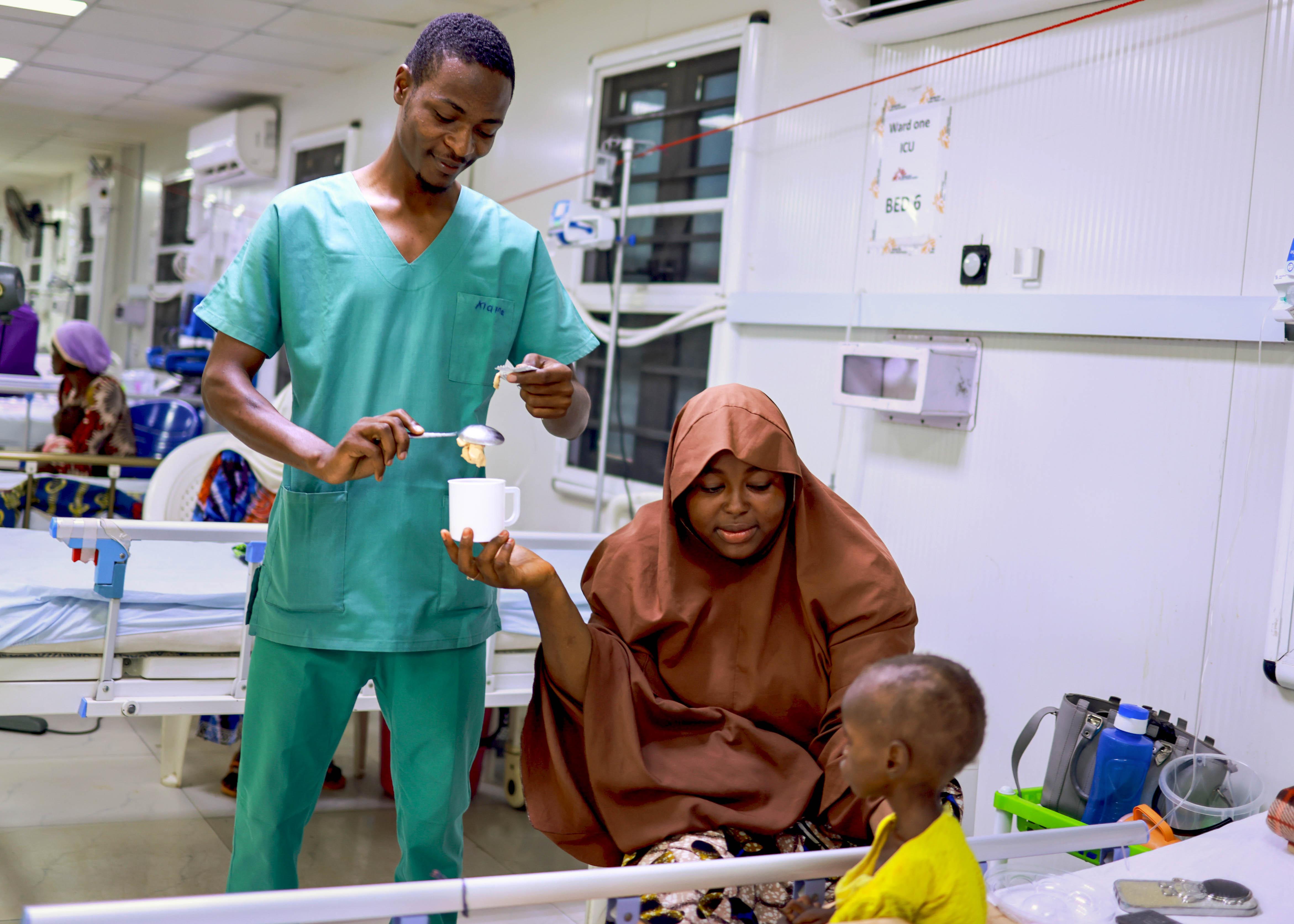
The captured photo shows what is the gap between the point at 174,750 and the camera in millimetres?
3539

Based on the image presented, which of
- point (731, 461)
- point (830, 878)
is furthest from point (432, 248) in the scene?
point (830, 878)

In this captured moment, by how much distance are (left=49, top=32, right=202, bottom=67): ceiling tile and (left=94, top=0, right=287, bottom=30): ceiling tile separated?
72cm

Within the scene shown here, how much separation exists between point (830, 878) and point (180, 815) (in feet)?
8.18

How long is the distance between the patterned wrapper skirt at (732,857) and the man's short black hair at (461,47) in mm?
1126

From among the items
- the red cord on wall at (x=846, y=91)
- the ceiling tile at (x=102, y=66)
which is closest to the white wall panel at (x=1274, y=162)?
the red cord on wall at (x=846, y=91)

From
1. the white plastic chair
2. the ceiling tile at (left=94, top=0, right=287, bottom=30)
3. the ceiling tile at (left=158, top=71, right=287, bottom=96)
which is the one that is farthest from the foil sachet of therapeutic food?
the ceiling tile at (left=158, top=71, right=287, bottom=96)

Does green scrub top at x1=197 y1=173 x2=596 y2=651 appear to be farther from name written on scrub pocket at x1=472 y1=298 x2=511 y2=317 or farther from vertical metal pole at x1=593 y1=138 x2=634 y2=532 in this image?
vertical metal pole at x1=593 y1=138 x2=634 y2=532

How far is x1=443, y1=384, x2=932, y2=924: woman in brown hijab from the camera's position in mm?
1708

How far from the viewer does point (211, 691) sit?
2721 mm

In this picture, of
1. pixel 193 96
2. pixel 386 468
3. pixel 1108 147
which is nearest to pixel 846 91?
pixel 1108 147

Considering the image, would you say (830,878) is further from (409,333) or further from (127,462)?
(127,462)

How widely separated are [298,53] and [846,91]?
4152 mm

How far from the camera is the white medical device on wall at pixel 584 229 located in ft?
13.8

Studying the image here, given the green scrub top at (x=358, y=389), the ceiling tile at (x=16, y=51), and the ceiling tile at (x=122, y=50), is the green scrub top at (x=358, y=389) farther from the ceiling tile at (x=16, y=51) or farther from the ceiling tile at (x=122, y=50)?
the ceiling tile at (x=16, y=51)
